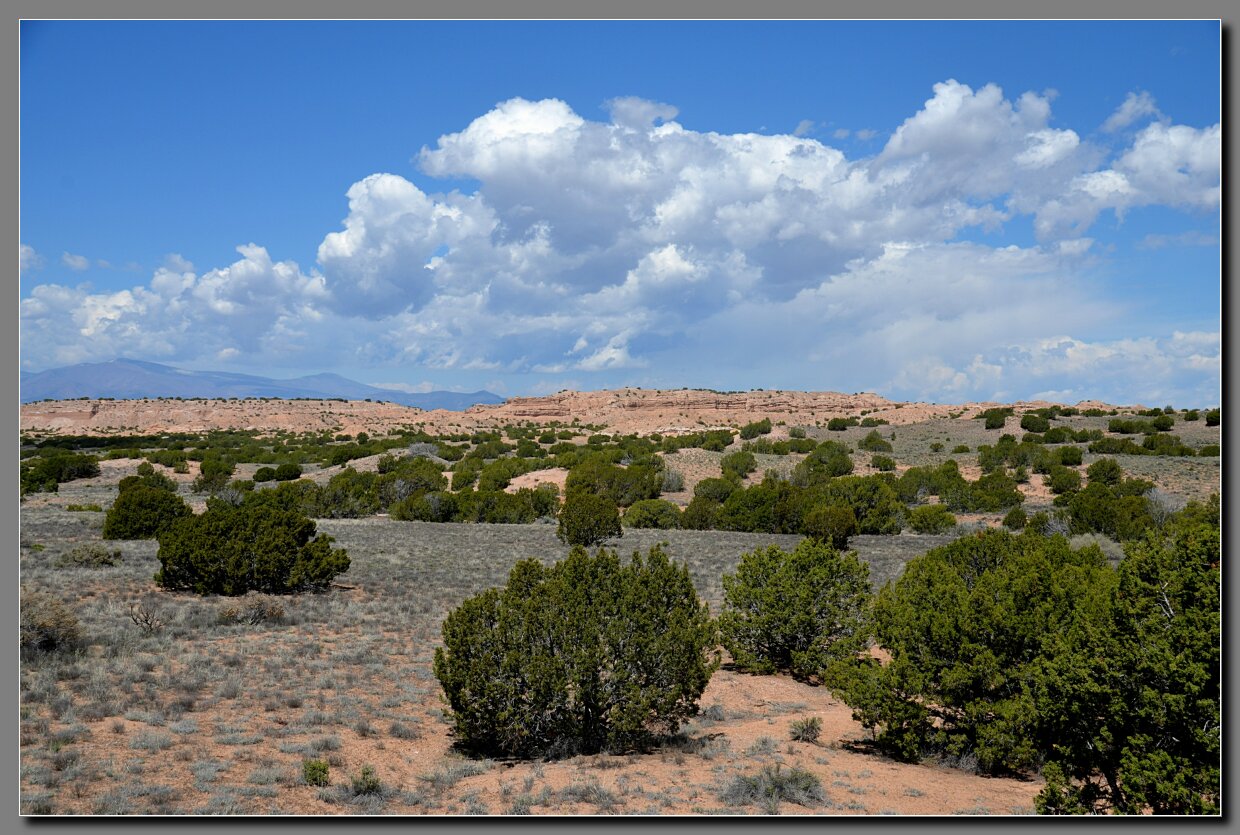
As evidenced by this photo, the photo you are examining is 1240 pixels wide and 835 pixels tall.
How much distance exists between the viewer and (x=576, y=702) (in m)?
8.72

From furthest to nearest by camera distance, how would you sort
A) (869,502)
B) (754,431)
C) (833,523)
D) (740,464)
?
(754,431) < (740,464) < (869,502) < (833,523)

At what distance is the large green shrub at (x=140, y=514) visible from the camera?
80.0ft

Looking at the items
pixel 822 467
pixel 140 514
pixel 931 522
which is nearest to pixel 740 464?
pixel 822 467

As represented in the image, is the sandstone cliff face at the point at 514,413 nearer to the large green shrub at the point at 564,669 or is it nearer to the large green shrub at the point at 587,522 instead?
the large green shrub at the point at 587,522

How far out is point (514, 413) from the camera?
411ft

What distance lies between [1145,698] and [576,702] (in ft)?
18.2

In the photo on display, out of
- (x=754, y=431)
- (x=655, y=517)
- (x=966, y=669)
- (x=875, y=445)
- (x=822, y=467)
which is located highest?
(x=754, y=431)

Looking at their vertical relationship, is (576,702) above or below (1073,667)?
below

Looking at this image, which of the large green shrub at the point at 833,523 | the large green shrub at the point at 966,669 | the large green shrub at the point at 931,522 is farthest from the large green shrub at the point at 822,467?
the large green shrub at the point at 966,669

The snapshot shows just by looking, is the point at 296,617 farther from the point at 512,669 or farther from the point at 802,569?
the point at 802,569

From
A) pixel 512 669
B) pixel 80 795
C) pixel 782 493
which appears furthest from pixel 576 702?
pixel 782 493

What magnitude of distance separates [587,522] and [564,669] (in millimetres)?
19081

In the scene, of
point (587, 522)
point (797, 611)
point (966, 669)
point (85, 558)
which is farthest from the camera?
point (587, 522)

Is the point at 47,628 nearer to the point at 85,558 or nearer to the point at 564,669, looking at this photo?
the point at 564,669
